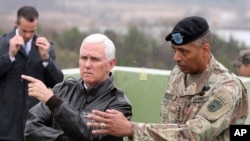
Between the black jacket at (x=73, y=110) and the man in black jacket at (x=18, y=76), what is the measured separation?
68.1 inches

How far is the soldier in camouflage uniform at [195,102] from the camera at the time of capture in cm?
347

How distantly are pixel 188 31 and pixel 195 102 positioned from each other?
0.34m

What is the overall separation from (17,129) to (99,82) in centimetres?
199

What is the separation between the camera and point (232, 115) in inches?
140

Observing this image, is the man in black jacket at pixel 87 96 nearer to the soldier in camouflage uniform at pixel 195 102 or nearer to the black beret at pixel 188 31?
the soldier in camouflage uniform at pixel 195 102

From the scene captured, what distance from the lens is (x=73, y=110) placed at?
151 inches

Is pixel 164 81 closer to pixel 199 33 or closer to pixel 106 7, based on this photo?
pixel 199 33

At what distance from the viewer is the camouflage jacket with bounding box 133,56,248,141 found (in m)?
3.48

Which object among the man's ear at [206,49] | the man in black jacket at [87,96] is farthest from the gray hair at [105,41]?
the man's ear at [206,49]

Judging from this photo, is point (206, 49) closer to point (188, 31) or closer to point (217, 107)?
point (188, 31)

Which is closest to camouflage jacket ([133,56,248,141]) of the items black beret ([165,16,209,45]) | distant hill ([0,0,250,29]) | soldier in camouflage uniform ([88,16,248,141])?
soldier in camouflage uniform ([88,16,248,141])

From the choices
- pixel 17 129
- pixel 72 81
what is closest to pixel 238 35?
pixel 17 129

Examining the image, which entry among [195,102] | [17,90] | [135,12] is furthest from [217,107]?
[135,12]

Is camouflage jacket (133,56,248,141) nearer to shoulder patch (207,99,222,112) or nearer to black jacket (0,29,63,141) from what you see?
shoulder patch (207,99,222,112)
